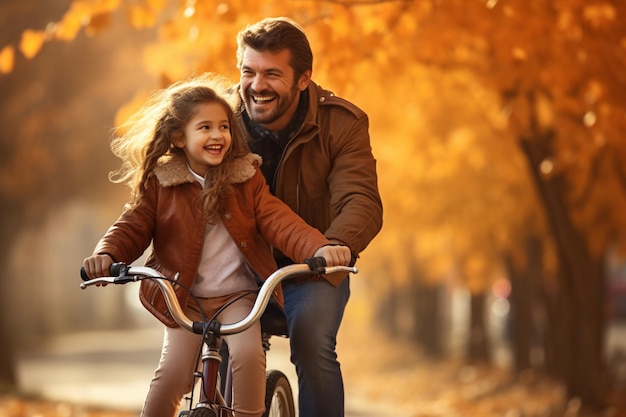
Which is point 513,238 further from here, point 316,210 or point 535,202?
point 316,210

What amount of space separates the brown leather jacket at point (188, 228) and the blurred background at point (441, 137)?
3579 millimetres

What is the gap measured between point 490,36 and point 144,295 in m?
5.66

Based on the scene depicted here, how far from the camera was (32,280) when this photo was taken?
3319 cm

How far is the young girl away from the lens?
14.9 ft

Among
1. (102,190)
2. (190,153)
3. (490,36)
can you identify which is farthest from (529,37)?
(102,190)

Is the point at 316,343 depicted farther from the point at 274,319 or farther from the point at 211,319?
the point at 211,319

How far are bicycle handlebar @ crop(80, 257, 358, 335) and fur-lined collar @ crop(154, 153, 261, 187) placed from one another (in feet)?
1.45

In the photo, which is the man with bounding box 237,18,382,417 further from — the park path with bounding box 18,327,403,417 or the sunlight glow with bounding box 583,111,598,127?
the park path with bounding box 18,327,403,417

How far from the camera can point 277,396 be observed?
5.32 m

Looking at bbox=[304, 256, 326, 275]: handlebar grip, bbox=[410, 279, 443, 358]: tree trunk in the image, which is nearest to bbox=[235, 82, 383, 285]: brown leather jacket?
bbox=[304, 256, 326, 275]: handlebar grip

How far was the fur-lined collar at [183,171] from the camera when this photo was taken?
4.66 metres

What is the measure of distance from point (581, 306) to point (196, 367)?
1002 centimetres

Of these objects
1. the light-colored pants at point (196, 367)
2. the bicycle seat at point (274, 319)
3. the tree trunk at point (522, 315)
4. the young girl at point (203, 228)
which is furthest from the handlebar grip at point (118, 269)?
the tree trunk at point (522, 315)

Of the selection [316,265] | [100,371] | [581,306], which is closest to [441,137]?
[581,306]
